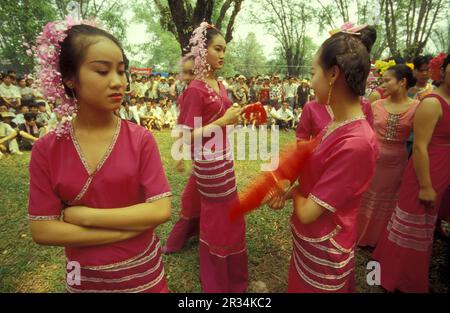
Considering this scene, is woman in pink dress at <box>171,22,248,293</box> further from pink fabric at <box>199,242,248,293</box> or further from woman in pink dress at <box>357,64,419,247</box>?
woman in pink dress at <box>357,64,419,247</box>

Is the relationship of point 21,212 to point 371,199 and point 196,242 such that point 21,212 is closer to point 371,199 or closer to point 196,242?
point 196,242

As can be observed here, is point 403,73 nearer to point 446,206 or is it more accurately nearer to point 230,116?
point 446,206

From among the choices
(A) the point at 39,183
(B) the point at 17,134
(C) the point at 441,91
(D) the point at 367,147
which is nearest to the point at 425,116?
(C) the point at 441,91

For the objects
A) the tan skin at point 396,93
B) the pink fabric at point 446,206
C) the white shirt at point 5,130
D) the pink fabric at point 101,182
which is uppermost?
the tan skin at point 396,93

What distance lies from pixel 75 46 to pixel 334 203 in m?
1.43

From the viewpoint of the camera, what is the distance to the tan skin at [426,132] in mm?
2422

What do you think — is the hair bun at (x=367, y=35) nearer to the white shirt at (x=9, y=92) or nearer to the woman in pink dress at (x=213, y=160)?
the woman in pink dress at (x=213, y=160)

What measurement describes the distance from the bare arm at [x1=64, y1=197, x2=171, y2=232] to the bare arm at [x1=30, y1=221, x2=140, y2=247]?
28mm

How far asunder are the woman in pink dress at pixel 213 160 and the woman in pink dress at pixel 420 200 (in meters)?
1.45

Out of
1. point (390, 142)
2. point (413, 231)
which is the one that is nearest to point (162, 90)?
point (390, 142)

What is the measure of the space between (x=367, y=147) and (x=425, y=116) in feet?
4.30

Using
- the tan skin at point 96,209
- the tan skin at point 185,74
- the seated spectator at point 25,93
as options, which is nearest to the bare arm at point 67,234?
the tan skin at point 96,209

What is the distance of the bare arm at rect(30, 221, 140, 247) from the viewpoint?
54.4 inches

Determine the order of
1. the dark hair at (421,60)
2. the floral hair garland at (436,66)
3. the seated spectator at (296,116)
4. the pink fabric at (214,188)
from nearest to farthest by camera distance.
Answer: the pink fabric at (214,188) → the floral hair garland at (436,66) → the dark hair at (421,60) → the seated spectator at (296,116)
